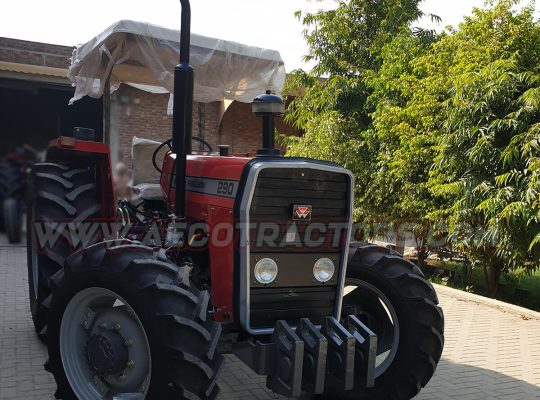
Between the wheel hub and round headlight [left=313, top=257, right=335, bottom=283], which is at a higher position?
round headlight [left=313, top=257, right=335, bottom=283]

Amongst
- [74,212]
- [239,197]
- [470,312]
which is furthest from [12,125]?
[470,312]

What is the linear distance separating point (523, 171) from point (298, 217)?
4.82m

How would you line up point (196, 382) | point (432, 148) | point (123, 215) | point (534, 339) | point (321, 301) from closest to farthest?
point (196, 382)
point (321, 301)
point (123, 215)
point (534, 339)
point (432, 148)

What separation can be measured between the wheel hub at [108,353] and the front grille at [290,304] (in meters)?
0.74

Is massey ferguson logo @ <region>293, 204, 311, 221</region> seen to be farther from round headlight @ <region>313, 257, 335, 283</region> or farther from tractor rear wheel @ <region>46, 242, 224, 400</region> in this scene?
tractor rear wheel @ <region>46, 242, 224, 400</region>

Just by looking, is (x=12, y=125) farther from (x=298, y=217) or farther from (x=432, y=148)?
(x=432, y=148)

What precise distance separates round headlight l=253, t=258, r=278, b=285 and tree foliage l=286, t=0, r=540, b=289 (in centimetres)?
435

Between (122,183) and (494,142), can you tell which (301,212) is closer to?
(122,183)

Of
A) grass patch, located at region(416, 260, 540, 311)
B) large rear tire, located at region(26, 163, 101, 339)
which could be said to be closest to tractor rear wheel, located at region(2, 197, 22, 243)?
large rear tire, located at region(26, 163, 101, 339)

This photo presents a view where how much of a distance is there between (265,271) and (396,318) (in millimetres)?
998

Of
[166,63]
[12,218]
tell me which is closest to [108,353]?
[12,218]

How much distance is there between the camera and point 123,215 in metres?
4.45

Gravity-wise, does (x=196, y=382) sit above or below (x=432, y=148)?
below

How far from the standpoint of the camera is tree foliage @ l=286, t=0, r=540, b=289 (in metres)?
6.77
